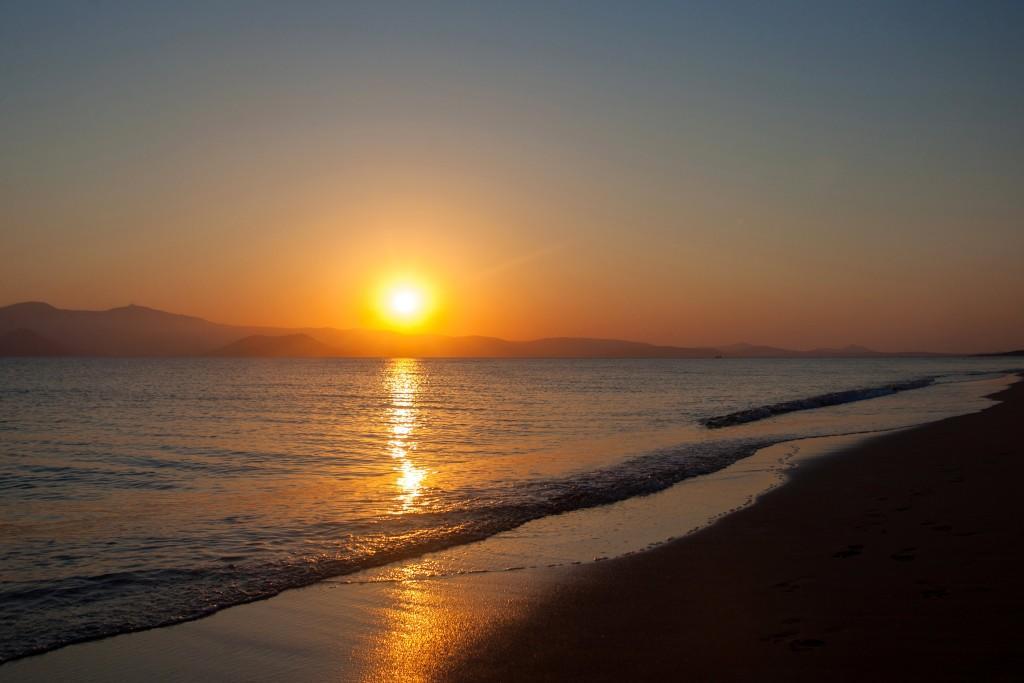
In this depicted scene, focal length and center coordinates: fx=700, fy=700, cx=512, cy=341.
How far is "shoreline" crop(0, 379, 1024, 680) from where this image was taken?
6.28 m

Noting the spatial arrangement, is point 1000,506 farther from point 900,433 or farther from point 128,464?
point 128,464

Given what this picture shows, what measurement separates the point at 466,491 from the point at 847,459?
10.5 meters

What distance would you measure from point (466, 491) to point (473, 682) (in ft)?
32.5

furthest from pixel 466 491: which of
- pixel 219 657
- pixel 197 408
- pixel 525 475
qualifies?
pixel 197 408

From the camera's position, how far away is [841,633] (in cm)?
655

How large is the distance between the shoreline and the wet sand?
2.1 inches

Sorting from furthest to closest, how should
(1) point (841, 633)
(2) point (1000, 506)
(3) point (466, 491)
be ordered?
(3) point (466, 491) < (2) point (1000, 506) < (1) point (841, 633)

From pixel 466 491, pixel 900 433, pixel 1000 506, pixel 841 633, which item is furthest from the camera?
pixel 900 433

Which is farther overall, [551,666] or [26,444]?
[26,444]

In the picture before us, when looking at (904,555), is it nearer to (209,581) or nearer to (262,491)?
(209,581)

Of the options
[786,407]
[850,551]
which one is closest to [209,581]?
[850,551]

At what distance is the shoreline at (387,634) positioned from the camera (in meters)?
6.28

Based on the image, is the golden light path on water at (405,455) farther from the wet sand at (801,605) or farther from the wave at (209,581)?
the wet sand at (801,605)

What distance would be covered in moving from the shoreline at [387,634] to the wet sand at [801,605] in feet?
0.17
